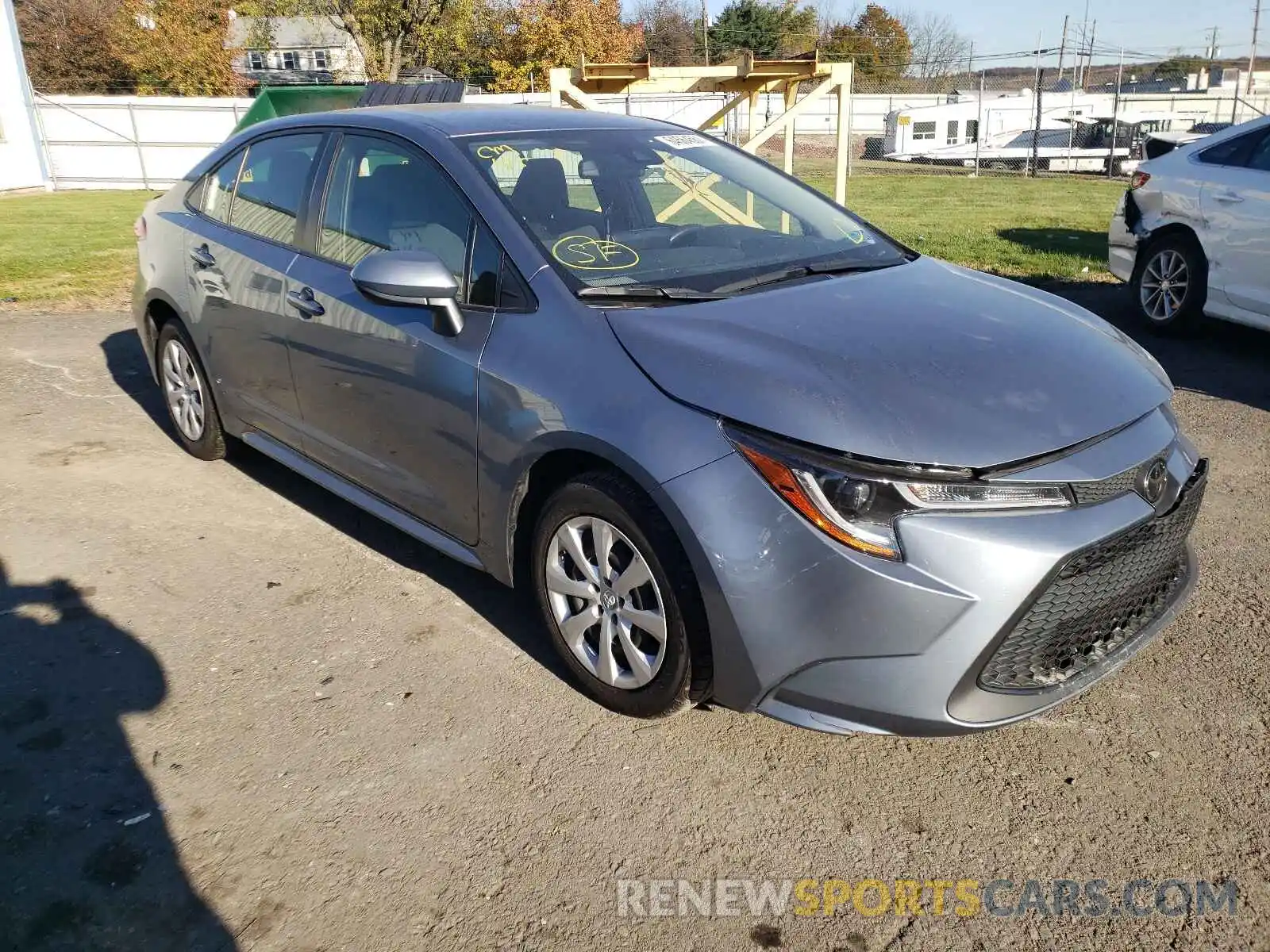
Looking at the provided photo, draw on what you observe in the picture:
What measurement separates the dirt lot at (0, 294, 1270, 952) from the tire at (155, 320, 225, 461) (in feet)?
3.56

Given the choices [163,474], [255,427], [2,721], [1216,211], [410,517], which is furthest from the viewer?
[1216,211]

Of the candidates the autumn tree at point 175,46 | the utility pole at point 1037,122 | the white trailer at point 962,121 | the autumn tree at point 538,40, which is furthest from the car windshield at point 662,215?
the autumn tree at point 175,46

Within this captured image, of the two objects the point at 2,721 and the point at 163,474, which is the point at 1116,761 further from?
the point at 163,474

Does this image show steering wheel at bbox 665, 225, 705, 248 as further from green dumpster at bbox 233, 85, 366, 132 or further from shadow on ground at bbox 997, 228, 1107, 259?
green dumpster at bbox 233, 85, 366, 132

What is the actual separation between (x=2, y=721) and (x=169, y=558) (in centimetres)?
121

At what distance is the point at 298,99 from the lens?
48.8ft

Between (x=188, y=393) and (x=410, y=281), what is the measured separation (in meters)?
2.59

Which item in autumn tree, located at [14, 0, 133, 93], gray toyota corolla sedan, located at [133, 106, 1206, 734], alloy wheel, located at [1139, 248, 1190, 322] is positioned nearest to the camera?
gray toyota corolla sedan, located at [133, 106, 1206, 734]

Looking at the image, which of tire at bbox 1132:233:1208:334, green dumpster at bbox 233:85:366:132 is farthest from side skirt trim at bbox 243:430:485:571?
green dumpster at bbox 233:85:366:132

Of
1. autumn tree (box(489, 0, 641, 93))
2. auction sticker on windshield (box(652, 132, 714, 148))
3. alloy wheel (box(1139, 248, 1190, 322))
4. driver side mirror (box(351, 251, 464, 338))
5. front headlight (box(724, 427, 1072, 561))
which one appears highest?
autumn tree (box(489, 0, 641, 93))

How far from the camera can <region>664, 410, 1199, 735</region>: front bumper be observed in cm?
235

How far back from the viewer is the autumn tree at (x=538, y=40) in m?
42.0

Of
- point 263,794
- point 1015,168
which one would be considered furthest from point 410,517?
point 1015,168

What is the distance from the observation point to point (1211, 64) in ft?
190
